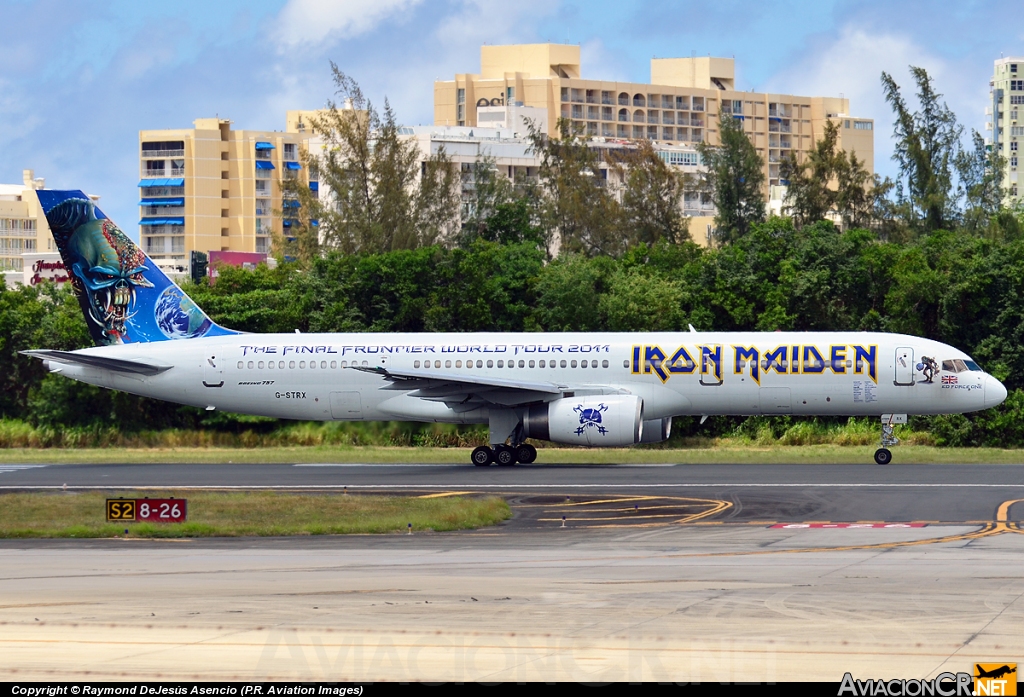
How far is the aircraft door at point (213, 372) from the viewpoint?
42031mm

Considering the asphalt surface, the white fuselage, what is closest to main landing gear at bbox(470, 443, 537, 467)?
the asphalt surface

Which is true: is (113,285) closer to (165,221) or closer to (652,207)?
(652,207)

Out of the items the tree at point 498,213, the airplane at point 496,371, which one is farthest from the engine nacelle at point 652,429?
the tree at point 498,213

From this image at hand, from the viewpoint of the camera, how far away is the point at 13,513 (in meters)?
25.8

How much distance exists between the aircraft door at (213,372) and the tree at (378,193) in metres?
34.3

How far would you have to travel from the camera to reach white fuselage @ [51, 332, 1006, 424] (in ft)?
125

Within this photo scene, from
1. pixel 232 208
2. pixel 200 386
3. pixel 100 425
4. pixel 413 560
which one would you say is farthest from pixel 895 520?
pixel 232 208

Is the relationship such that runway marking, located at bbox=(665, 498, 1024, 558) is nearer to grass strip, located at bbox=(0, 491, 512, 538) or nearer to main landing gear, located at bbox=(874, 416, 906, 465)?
grass strip, located at bbox=(0, 491, 512, 538)

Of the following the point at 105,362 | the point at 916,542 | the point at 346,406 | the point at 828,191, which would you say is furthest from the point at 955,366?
the point at 828,191

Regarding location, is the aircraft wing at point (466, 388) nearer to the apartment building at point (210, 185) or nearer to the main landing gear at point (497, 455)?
the main landing gear at point (497, 455)

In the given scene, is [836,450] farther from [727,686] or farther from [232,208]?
[232,208]

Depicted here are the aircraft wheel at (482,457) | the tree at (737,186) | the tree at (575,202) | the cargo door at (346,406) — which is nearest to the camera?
the aircraft wheel at (482,457)

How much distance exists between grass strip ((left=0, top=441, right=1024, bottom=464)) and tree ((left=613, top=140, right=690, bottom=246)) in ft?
125

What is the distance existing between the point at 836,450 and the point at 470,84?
16024cm
